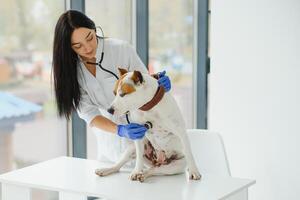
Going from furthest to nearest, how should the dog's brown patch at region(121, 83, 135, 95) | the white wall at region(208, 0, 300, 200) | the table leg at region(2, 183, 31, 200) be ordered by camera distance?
the white wall at region(208, 0, 300, 200) → the table leg at region(2, 183, 31, 200) → the dog's brown patch at region(121, 83, 135, 95)

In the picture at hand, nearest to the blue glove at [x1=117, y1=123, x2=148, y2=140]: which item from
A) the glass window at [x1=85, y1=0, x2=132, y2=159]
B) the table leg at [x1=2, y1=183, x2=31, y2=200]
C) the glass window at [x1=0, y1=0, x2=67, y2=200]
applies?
the table leg at [x1=2, y1=183, x2=31, y2=200]

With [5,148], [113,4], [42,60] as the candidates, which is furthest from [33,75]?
[113,4]

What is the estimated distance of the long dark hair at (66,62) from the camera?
1894 millimetres

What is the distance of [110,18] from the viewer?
289 cm

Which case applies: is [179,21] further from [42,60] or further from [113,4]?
[42,60]

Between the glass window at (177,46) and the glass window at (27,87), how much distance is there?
885 millimetres

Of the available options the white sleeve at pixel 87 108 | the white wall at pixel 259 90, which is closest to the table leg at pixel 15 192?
the white sleeve at pixel 87 108

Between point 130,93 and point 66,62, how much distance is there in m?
0.43

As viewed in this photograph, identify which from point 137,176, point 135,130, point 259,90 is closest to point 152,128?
point 135,130

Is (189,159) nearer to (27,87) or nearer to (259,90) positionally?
(27,87)

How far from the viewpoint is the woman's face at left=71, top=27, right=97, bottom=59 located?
6.18 feet

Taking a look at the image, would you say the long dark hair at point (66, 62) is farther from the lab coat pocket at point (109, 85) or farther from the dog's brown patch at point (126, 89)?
the dog's brown patch at point (126, 89)

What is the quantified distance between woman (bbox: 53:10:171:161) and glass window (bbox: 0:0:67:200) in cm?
47

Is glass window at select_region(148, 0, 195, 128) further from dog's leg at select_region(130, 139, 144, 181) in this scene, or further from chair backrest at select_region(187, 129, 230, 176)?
dog's leg at select_region(130, 139, 144, 181)
